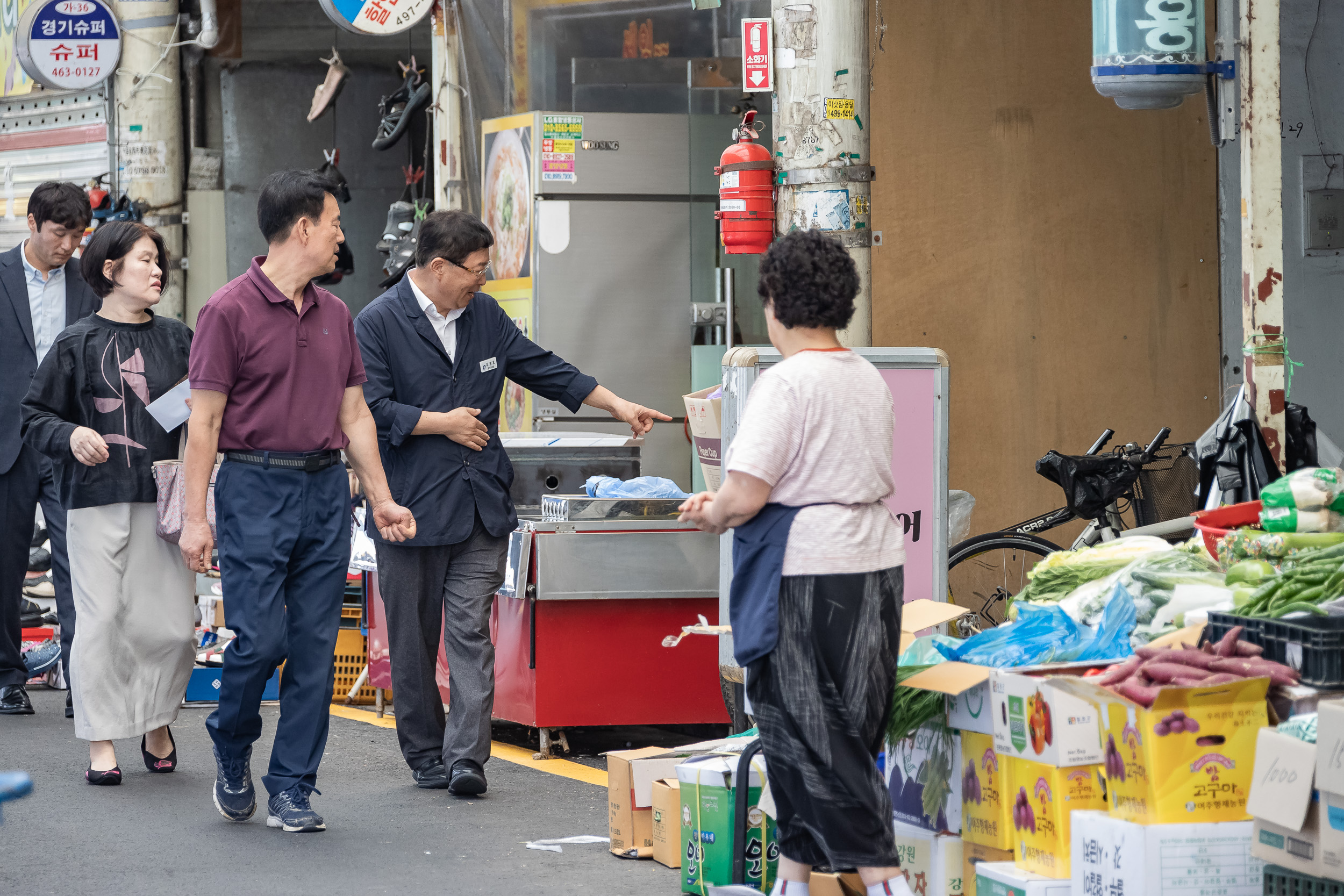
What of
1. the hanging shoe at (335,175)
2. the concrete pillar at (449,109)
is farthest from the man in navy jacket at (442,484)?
the hanging shoe at (335,175)

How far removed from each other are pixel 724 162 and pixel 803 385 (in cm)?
365

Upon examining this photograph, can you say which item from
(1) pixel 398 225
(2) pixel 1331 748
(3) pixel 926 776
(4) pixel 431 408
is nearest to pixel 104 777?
(4) pixel 431 408

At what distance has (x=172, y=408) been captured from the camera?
6.08 meters

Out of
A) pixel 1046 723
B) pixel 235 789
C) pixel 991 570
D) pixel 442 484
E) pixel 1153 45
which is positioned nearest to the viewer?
pixel 1046 723

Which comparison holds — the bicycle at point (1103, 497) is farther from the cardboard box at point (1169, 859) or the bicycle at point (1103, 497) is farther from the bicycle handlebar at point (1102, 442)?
the cardboard box at point (1169, 859)

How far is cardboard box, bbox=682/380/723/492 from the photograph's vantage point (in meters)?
5.86

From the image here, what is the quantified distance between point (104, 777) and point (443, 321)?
6.93 ft

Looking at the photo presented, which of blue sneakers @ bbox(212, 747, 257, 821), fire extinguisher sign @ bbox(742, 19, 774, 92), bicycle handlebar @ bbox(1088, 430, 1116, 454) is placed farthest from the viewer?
bicycle handlebar @ bbox(1088, 430, 1116, 454)

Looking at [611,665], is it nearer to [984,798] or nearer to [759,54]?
[759,54]

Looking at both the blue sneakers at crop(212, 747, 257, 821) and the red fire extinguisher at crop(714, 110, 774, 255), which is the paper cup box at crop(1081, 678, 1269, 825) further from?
the red fire extinguisher at crop(714, 110, 774, 255)

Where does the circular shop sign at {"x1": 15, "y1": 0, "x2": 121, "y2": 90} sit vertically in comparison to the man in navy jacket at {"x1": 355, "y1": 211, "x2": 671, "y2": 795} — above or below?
above

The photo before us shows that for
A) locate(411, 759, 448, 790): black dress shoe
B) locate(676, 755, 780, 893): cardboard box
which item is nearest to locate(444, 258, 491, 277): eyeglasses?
locate(411, 759, 448, 790): black dress shoe

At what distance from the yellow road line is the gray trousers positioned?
48 cm

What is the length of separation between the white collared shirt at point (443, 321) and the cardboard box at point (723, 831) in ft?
7.02
